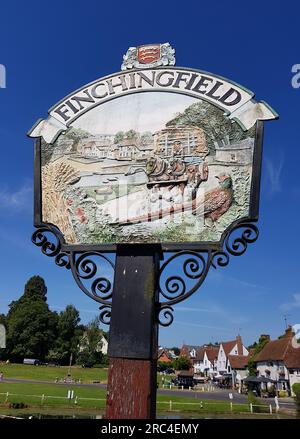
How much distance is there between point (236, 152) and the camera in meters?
4.75

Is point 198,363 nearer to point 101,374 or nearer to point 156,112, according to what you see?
point 101,374

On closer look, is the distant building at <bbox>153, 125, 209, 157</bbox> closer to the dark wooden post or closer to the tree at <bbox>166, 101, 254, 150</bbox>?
the tree at <bbox>166, 101, 254, 150</bbox>

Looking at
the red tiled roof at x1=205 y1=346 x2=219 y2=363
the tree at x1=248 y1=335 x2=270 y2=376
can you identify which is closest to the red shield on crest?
the tree at x1=248 y1=335 x2=270 y2=376

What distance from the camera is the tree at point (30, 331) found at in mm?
68500

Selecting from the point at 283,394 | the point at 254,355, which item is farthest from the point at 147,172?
the point at 254,355

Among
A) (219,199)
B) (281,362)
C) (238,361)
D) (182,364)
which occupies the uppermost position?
Result: (182,364)

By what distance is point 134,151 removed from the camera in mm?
5066

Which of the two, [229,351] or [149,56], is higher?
[229,351]

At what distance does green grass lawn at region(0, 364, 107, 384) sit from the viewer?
53.2 metres

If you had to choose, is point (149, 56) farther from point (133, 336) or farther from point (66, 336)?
point (66, 336)

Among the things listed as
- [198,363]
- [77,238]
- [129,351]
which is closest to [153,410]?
[129,351]

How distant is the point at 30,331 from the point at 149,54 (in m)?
70.0

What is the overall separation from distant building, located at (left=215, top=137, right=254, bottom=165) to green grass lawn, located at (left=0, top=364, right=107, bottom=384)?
52.4m

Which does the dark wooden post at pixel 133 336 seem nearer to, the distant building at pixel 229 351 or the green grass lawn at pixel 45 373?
the green grass lawn at pixel 45 373
